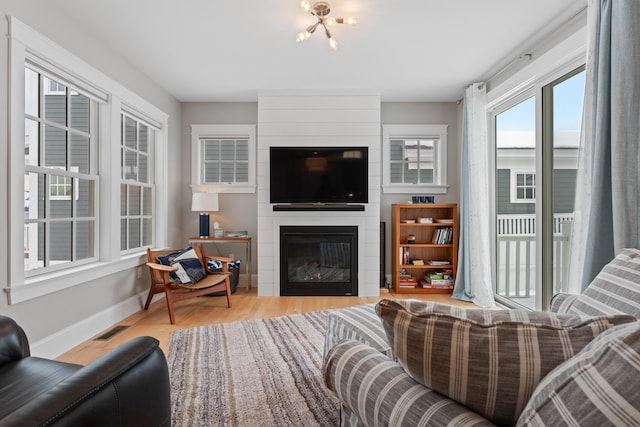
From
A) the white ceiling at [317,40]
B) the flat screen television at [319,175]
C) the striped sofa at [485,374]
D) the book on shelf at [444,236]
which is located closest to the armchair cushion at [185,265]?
the flat screen television at [319,175]

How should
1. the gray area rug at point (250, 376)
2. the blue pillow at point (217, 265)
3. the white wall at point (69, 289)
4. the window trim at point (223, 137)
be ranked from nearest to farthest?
the gray area rug at point (250, 376)
the white wall at point (69, 289)
the blue pillow at point (217, 265)
the window trim at point (223, 137)

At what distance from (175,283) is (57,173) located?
1369mm

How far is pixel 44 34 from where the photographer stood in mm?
2432

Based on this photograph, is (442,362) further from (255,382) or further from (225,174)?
(225,174)

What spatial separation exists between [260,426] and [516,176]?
3367mm

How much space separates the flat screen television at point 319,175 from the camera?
4.31m

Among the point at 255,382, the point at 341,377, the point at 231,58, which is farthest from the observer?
the point at 231,58

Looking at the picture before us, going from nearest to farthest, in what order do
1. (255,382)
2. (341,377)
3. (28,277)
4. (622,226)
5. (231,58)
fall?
(341,377) < (622,226) < (255,382) < (28,277) < (231,58)

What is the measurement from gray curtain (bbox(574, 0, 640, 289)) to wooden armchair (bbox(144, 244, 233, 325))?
315 centimetres

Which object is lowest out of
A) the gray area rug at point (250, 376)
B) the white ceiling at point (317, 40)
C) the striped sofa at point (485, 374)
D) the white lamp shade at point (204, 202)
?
the gray area rug at point (250, 376)

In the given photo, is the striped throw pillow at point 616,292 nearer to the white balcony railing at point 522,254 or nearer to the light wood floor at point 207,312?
the white balcony railing at point 522,254

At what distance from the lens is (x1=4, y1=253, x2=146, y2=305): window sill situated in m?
2.18

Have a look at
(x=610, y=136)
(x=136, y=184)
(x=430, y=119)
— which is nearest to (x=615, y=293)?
(x=610, y=136)

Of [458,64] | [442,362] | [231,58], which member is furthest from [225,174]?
[442,362]
